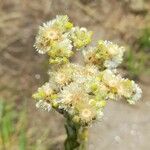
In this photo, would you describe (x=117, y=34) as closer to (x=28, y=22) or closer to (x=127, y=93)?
(x=28, y=22)

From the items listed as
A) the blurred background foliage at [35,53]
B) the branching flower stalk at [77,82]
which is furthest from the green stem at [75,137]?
the blurred background foliage at [35,53]

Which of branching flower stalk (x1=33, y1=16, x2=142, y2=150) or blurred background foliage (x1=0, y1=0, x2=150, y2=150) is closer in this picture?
branching flower stalk (x1=33, y1=16, x2=142, y2=150)

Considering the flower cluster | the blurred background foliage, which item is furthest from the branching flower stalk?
the blurred background foliage

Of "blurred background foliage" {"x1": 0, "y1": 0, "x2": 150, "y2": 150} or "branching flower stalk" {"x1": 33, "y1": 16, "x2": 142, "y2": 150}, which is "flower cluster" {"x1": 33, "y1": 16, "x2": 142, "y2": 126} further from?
"blurred background foliage" {"x1": 0, "y1": 0, "x2": 150, "y2": 150}

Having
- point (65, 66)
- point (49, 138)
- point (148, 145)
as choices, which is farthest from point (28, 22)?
point (65, 66)

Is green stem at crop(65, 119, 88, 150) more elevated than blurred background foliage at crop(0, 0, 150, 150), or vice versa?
blurred background foliage at crop(0, 0, 150, 150)

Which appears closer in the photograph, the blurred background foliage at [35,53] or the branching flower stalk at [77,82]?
the branching flower stalk at [77,82]

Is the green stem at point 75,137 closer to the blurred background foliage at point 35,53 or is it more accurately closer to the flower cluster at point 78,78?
the flower cluster at point 78,78
